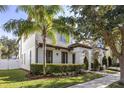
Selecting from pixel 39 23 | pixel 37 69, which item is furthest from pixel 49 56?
pixel 39 23

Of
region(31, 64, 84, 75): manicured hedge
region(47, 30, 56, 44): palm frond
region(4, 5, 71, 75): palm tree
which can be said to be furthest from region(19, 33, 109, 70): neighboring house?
region(31, 64, 84, 75): manicured hedge

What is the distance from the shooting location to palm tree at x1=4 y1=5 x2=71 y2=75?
13.1 metres

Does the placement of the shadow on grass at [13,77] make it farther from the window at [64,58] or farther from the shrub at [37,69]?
the window at [64,58]

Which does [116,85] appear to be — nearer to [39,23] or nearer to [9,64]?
[39,23]

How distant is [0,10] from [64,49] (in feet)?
22.9

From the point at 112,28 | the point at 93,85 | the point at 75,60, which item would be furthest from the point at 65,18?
the point at 75,60

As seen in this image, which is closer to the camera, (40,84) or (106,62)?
(40,84)

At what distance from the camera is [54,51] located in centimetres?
1722

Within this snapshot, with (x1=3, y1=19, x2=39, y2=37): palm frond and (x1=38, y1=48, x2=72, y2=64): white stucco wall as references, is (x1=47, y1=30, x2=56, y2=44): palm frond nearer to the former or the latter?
(x1=3, y1=19, x2=39, y2=37): palm frond

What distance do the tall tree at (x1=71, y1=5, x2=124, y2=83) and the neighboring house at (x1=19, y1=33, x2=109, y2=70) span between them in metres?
1.87

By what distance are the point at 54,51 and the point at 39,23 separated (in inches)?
140

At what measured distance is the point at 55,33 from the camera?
1495cm

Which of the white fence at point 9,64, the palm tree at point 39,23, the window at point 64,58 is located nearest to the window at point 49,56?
the window at point 64,58
